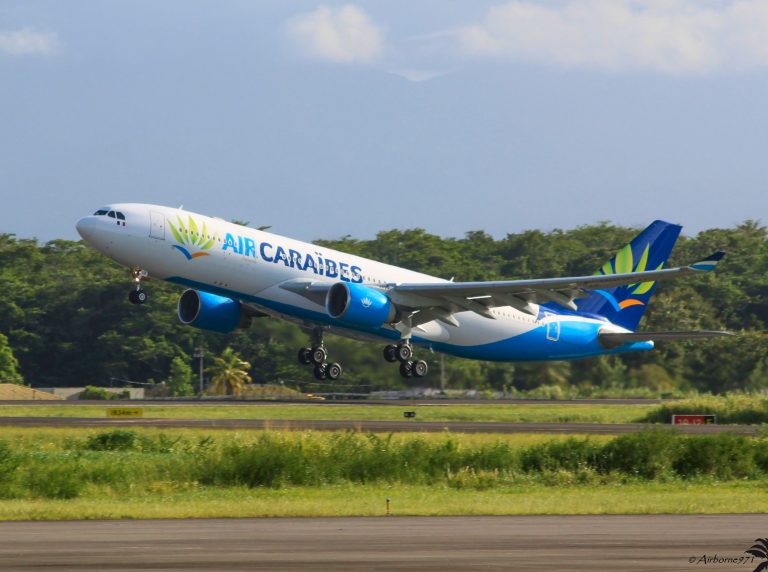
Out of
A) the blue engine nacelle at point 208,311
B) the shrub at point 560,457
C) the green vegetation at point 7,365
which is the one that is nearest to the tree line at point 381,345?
the green vegetation at point 7,365

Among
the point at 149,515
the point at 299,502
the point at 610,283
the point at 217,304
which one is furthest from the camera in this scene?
the point at 217,304

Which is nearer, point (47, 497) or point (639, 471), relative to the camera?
point (47, 497)

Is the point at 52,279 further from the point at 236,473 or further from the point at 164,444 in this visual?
the point at 236,473

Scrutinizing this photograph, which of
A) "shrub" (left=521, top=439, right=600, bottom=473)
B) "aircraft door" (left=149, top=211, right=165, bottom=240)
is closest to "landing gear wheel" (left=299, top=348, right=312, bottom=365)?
"aircraft door" (left=149, top=211, right=165, bottom=240)

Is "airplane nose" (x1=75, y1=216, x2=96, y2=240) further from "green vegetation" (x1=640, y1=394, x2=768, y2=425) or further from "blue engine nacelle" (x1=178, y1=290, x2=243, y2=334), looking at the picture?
"green vegetation" (x1=640, y1=394, x2=768, y2=425)

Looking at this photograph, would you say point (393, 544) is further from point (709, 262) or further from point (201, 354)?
point (201, 354)

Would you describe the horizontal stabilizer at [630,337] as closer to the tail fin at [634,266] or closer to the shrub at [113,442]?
the tail fin at [634,266]

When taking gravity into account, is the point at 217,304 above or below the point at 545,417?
above

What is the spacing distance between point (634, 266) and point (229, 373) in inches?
1459

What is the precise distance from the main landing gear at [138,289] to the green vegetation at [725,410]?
20.4 m

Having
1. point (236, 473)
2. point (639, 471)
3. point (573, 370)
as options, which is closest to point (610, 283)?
point (573, 370)

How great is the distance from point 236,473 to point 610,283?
26254 mm

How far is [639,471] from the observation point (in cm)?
3256

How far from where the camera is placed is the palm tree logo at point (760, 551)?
53.0ft
